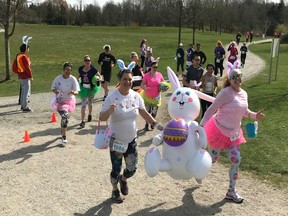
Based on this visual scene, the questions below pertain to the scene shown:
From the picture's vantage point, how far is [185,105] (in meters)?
5.72

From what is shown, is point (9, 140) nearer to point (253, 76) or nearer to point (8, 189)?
point (8, 189)

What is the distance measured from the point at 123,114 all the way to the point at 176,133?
858 millimetres

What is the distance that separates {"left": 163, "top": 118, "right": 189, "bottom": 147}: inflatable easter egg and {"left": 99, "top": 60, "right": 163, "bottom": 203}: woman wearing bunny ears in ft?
0.53

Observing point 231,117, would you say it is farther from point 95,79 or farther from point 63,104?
point 95,79

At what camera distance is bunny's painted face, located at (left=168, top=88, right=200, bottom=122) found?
5.72 meters

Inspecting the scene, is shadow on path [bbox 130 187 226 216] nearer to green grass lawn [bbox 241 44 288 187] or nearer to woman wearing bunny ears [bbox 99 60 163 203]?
woman wearing bunny ears [bbox 99 60 163 203]

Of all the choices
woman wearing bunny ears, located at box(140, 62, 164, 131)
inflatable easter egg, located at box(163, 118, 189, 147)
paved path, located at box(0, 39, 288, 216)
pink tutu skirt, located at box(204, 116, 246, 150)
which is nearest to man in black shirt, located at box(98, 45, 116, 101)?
woman wearing bunny ears, located at box(140, 62, 164, 131)

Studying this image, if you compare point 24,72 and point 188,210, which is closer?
point 188,210

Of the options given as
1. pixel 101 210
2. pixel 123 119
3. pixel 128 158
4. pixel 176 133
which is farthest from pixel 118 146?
pixel 101 210

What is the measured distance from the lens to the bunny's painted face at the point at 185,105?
5.72 metres

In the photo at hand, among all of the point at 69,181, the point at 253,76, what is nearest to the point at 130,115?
the point at 69,181

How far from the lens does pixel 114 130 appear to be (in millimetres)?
5605

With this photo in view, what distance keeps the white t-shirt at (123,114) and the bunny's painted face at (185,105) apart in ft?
1.99

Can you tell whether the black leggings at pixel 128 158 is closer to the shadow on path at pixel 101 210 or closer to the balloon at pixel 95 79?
the shadow on path at pixel 101 210
